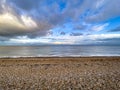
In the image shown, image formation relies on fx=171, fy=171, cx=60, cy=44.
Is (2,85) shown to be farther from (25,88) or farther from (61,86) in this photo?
(61,86)

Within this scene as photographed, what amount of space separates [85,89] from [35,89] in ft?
7.95

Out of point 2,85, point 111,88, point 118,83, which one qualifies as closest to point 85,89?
point 111,88

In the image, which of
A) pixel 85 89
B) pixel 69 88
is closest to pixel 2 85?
pixel 69 88

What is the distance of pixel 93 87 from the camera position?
27.8 feet

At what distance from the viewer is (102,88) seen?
8.35 meters

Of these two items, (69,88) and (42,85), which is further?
(42,85)

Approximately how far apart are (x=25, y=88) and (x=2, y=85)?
1.59 metres

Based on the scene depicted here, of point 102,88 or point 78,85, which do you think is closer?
point 102,88

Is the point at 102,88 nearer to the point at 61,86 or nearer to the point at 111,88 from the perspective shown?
the point at 111,88

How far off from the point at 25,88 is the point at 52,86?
1.37 m

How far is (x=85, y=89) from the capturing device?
8141mm

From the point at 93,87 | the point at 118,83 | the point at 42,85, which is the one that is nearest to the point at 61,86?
the point at 42,85

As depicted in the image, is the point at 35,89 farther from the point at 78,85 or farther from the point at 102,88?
the point at 102,88

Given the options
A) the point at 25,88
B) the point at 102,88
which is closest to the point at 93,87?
the point at 102,88
